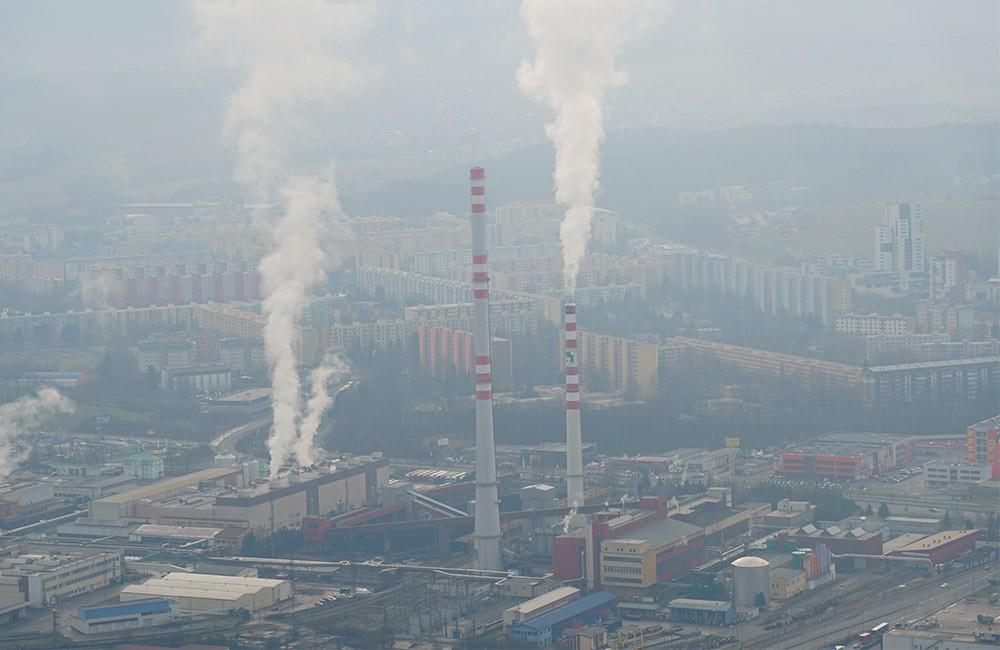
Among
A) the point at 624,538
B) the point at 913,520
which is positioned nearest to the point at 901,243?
A: the point at 913,520

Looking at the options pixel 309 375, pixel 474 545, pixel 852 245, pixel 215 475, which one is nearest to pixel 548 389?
pixel 309 375

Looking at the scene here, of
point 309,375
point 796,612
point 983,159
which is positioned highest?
point 983,159

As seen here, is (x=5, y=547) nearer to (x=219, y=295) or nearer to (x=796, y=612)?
(x=796, y=612)

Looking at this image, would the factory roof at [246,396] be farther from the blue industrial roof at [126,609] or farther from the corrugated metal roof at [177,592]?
the blue industrial roof at [126,609]

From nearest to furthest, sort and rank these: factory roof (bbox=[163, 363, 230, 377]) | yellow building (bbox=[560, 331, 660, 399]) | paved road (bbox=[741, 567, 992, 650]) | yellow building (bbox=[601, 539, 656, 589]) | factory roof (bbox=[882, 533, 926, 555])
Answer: paved road (bbox=[741, 567, 992, 650])
yellow building (bbox=[601, 539, 656, 589])
factory roof (bbox=[882, 533, 926, 555])
yellow building (bbox=[560, 331, 660, 399])
factory roof (bbox=[163, 363, 230, 377])

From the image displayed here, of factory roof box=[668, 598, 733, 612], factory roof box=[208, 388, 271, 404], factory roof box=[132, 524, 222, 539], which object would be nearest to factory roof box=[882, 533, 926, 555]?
factory roof box=[668, 598, 733, 612]

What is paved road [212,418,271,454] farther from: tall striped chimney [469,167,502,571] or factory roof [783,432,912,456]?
factory roof [783,432,912,456]
